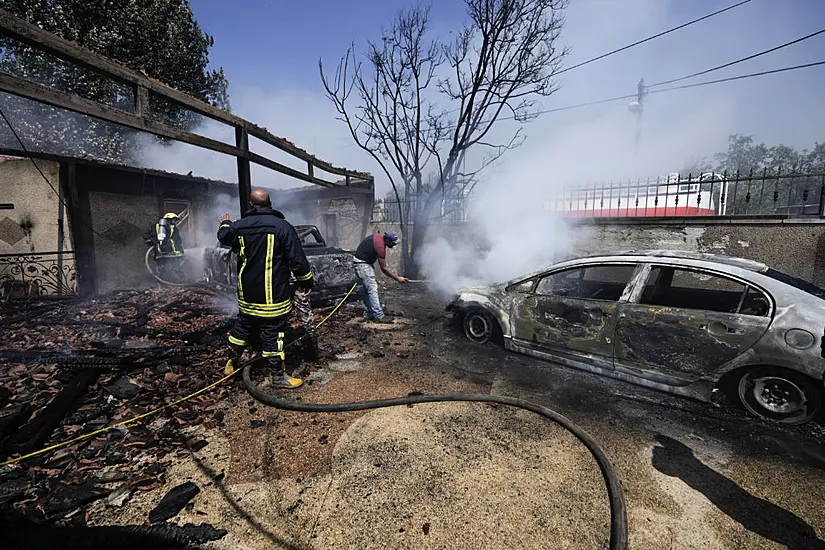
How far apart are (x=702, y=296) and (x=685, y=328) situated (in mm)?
831

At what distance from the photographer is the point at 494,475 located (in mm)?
2633

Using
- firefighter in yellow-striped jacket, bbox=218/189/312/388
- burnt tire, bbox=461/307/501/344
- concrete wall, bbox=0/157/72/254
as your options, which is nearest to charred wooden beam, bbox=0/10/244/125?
firefighter in yellow-striped jacket, bbox=218/189/312/388

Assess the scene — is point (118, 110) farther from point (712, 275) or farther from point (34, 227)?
point (34, 227)

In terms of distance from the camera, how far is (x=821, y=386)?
2947mm

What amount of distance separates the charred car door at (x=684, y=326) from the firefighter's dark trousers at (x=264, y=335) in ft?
11.8

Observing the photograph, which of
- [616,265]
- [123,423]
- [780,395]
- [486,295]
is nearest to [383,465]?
[123,423]

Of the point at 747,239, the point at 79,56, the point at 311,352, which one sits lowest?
the point at 311,352

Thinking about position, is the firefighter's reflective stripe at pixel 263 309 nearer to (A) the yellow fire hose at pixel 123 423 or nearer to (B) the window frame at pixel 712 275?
(A) the yellow fire hose at pixel 123 423

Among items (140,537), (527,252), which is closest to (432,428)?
(140,537)

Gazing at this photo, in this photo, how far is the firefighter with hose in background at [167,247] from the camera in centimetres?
948

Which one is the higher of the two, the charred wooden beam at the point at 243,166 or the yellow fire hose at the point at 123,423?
the charred wooden beam at the point at 243,166

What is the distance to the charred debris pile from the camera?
246cm

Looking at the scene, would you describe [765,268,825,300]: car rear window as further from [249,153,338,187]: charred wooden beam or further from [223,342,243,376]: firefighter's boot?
[249,153,338,187]: charred wooden beam

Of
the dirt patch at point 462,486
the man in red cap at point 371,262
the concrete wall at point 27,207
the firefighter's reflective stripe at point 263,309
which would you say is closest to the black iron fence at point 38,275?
the concrete wall at point 27,207
